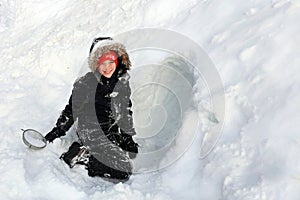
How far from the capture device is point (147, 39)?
607 cm

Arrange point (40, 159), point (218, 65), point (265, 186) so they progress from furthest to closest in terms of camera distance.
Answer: point (218, 65) < point (40, 159) < point (265, 186)

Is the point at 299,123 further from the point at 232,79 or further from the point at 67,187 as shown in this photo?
the point at 67,187

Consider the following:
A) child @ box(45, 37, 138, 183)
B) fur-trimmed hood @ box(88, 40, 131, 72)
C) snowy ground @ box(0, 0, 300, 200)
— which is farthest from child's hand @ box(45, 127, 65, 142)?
fur-trimmed hood @ box(88, 40, 131, 72)

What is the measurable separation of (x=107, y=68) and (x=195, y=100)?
110cm

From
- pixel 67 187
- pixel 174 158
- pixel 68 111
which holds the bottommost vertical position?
pixel 174 158

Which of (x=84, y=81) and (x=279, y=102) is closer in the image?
(x=279, y=102)

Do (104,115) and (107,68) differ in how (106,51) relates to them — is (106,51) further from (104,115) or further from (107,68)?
(104,115)

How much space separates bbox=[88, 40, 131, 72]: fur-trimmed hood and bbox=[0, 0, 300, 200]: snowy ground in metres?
0.95

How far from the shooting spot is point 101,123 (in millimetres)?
4750

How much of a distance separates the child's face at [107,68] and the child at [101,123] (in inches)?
1.9

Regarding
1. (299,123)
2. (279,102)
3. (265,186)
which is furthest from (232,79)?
(265,186)

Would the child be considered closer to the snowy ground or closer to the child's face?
the child's face

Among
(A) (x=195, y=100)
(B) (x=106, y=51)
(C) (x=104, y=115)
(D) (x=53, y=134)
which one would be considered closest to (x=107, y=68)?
(B) (x=106, y=51)

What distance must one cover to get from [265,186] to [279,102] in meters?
0.89
